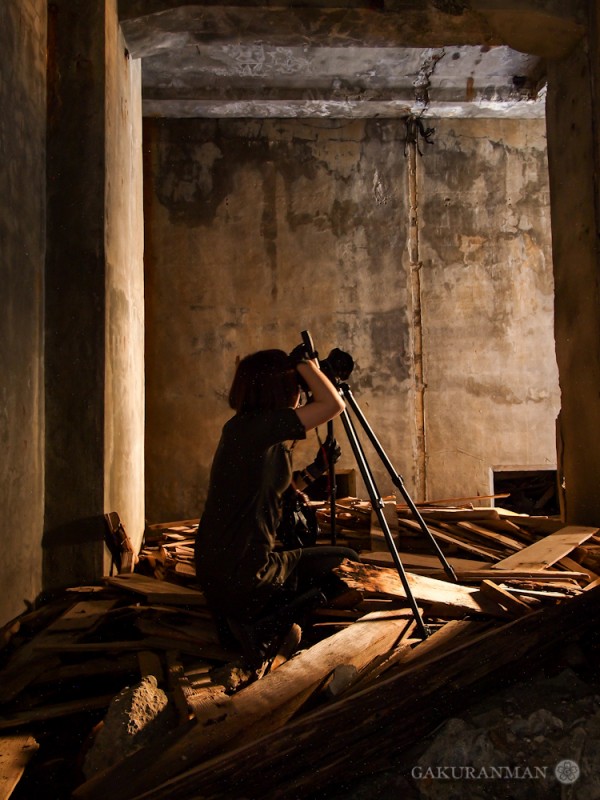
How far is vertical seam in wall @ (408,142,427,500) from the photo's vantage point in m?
7.07

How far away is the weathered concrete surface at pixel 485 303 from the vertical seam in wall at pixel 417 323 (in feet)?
0.21

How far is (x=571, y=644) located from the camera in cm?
251

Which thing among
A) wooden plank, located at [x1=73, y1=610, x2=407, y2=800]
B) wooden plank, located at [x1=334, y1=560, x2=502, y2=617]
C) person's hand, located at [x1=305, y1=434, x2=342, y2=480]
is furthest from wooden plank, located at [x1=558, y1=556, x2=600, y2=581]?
person's hand, located at [x1=305, y1=434, x2=342, y2=480]

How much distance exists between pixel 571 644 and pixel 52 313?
3.32 m

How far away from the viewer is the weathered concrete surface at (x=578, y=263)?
4.50 metres

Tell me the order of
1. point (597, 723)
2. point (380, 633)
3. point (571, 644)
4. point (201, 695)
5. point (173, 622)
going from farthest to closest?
point (173, 622) < point (380, 633) < point (571, 644) < point (201, 695) < point (597, 723)

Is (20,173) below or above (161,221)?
below

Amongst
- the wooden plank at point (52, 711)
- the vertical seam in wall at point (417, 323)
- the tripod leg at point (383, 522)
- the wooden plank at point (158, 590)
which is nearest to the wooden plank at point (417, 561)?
the tripod leg at point (383, 522)

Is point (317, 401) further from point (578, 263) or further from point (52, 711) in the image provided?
point (578, 263)

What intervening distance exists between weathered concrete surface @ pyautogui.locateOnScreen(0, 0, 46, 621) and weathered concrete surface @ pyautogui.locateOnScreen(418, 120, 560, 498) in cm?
476

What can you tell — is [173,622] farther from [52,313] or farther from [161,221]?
[161,221]

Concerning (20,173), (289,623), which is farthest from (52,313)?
(289,623)

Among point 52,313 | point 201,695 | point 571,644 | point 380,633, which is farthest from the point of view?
point 52,313

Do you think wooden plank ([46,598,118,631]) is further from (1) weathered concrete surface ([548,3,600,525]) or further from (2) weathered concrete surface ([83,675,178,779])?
(1) weathered concrete surface ([548,3,600,525])
